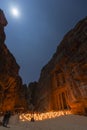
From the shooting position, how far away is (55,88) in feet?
110

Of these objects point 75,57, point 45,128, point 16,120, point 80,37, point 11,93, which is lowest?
point 45,128

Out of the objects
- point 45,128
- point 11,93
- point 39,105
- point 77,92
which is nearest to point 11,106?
point 11,93

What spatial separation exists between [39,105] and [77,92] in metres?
12.9

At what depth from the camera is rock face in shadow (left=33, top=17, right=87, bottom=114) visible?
965 inches

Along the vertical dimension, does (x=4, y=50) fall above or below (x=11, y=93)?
above

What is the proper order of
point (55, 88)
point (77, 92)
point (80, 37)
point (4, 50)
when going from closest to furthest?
1. point (77, 92)
2. point (80, 37)
3. point (4, 50)
4. point (55, 88)

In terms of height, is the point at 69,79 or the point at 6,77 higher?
the point at 6,77

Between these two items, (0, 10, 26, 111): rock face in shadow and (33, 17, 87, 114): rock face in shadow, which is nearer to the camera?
(33, 17, 87, 114): rock face in shadow

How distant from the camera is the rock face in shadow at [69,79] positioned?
24.5 meters

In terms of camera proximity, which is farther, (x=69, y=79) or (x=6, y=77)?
(x=6, y=77)

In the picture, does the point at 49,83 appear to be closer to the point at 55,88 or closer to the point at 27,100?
the point at 55,88

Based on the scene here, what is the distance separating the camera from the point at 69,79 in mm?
27328

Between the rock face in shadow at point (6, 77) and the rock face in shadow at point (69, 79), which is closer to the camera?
the rock face in shadow at point (69, 79)

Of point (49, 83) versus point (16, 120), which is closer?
point (16, 120)
